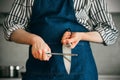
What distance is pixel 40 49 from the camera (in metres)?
0.84

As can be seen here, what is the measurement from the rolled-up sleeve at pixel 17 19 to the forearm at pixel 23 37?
0.05 feet

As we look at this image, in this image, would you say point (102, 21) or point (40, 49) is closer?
point (40, 49)

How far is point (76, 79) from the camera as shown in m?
0.91

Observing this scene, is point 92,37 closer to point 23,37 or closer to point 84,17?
point 84,17

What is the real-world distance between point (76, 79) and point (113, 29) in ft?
0.65

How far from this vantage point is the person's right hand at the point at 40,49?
0.84 meters

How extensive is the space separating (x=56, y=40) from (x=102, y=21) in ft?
0.54

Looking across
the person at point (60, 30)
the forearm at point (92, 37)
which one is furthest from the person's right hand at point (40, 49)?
the forearm at point (92, 37)

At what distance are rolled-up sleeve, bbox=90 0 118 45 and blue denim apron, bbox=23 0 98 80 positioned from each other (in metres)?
0.06

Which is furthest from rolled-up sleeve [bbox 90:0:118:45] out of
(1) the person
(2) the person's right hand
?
(2) the person's right hand

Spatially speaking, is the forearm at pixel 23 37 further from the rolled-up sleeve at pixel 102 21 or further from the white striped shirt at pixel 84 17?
the rolled-up sleeve at pixel 102 21

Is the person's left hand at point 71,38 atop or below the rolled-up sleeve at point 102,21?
below

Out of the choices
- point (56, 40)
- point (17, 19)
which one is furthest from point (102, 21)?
point (17, 19)

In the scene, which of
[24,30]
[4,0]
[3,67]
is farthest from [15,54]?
[24,30]
